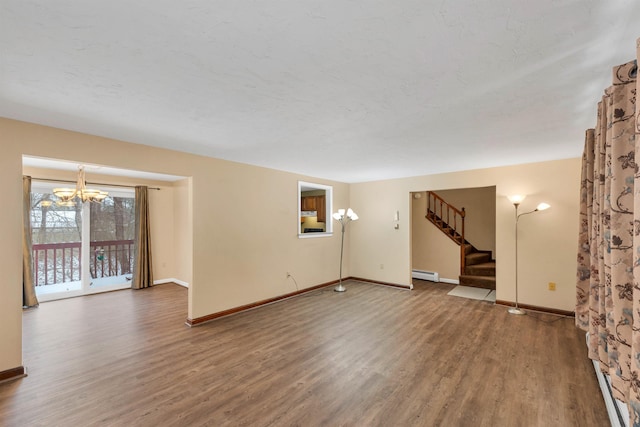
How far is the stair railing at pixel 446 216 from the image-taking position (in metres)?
6.89

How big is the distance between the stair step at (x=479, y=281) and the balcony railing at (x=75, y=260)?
7.54 metres

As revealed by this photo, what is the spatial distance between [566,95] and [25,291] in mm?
7530

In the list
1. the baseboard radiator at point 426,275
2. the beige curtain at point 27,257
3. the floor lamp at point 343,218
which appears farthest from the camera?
the baseboard radiator at point 426,275

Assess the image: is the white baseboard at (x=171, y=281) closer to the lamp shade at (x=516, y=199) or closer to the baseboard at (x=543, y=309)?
the baseboard at (x=543, y=309)

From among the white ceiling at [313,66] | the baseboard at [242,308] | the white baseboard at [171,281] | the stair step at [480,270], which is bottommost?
the white baseboard at [171,281]

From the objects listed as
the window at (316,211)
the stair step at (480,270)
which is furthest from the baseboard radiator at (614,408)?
the window at (316,211)

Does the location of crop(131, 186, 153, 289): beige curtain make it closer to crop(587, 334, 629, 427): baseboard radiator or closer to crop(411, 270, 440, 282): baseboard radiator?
crop(411, 270, 440, 282): baseboard radiator

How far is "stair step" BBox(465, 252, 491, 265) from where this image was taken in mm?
6531

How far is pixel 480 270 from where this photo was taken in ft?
20.6

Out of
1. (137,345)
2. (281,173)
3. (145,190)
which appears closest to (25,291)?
(145,190)

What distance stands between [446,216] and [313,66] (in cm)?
678

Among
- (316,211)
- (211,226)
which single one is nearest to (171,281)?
(211,226)

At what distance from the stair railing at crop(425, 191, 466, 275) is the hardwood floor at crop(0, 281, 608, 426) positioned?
2588 mm

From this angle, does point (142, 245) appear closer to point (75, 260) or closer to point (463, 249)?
point (75, 260)
